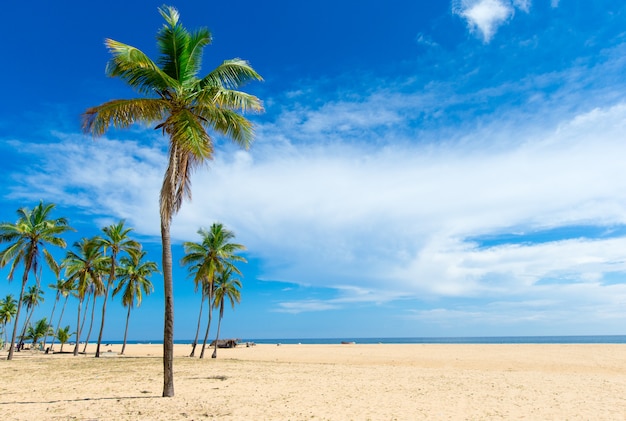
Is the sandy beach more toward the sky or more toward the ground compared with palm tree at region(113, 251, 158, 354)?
more toward the ground

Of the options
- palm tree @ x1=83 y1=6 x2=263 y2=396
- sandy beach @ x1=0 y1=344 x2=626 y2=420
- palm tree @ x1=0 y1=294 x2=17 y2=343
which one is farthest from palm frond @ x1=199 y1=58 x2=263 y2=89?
palm tree @ x1=0 y1=294 x2=17 y2=343

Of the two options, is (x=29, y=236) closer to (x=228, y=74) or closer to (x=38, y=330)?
(x=228, y=74)

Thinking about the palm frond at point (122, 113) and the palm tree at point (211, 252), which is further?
the palm tree at point (211, 252)

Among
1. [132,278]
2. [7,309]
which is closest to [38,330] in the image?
[7,309]

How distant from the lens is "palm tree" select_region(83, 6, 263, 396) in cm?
1140

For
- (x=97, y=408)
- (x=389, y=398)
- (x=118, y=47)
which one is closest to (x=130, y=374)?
(x=97, y=408)

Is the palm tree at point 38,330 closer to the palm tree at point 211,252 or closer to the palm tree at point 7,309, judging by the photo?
the palm tree at point 7,309

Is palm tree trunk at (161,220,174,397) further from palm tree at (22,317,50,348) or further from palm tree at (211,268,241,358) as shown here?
palm tree at (22,317,50,348)

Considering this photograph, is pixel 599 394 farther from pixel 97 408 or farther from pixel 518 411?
pixel 97 408

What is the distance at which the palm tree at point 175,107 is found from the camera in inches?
449

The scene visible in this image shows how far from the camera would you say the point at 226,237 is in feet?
105

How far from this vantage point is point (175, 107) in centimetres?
1199

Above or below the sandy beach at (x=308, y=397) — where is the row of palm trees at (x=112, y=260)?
above

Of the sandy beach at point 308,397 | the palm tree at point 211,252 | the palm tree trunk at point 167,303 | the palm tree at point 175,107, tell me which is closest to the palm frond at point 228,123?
the palm tree at point 175,107
